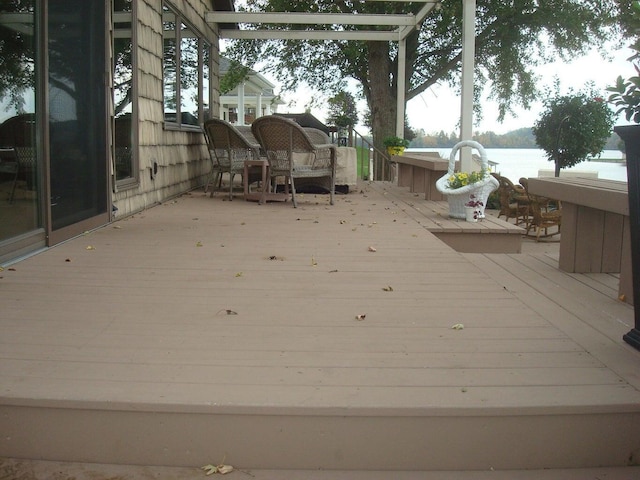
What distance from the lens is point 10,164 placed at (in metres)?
3.83

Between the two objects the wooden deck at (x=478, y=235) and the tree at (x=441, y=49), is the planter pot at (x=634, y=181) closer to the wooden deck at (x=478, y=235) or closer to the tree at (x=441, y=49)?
the wooden deck at (x=478, y=235)

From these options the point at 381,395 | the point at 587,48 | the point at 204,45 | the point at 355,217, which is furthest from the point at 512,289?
the point at 587,48

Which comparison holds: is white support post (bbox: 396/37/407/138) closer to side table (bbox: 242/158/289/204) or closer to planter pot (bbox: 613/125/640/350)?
side table (bbox: 242/158/289/204)

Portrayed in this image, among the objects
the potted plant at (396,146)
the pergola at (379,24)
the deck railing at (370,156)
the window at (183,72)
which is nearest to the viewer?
the pergola at (379,24)

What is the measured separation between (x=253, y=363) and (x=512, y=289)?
1743mm

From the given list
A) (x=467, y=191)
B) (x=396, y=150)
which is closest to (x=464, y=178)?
(x=467, y=191)

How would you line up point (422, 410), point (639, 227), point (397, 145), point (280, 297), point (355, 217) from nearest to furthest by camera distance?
point (422, 410)
point (639, 227)
point (280, 297)
point (355, 217)
point (397, 145)

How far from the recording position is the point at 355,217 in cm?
652

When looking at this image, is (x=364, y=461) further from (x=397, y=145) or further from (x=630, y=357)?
(x=397, y=145)

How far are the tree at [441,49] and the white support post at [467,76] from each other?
871cm

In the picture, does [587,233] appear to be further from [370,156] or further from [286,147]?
[370,156]

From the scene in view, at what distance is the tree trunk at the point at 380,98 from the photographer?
16641 mm

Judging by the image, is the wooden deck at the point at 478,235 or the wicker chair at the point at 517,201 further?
the wicker chair at the point at 517,201

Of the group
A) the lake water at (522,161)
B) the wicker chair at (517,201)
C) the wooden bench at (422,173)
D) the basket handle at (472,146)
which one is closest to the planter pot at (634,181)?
the basket handle at (472,146)
